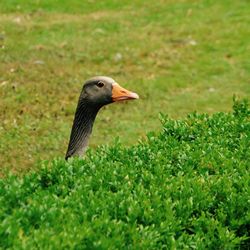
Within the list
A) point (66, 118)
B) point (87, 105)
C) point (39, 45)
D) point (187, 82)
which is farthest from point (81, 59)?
point (87, 105)

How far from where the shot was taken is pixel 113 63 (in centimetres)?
1677

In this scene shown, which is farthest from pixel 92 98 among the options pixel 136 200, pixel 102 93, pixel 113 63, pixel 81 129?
pixel 113 63

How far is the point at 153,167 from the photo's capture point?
22.9 feet

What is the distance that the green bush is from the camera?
18.0 ft

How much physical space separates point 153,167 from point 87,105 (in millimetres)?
2375

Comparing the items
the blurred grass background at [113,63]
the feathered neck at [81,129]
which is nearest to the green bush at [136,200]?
the feathered neck at [81,129]

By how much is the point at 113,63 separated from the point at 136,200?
10.8m

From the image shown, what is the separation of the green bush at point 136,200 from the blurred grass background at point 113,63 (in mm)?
4183

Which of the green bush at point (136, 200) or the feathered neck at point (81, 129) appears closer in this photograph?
the green bush at point (136, 200)

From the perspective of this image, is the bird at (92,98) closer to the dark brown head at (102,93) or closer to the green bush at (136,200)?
the dark brown head at (102,93)

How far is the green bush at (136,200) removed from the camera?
5.48 meters

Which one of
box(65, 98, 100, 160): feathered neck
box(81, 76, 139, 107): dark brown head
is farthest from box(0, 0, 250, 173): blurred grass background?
box(81, 76, 139, 107): dark brown head

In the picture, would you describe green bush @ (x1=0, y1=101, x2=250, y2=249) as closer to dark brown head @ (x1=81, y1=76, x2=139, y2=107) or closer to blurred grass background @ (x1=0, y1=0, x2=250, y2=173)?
dark brown head @ (x1=81, y1=76, x2=139, y2=107)

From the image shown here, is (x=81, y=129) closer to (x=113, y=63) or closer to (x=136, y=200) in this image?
(x=136, y=200)
